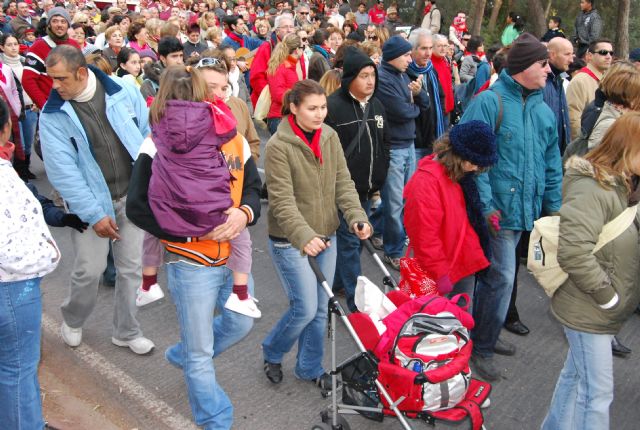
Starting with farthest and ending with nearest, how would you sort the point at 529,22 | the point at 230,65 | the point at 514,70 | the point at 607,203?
the point at 529,22
the point at 230,65
the point at 514,70
the point at 607,203

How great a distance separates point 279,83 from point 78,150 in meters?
3.70

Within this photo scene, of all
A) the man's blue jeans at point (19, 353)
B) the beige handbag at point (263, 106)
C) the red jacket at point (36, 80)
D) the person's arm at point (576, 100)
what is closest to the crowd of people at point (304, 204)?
the man's blue jeans at point (19, 353)

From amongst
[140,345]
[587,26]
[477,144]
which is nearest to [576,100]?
[477,144]

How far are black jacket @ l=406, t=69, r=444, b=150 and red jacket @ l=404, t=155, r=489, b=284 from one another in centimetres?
265

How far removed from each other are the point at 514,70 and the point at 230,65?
353 cm

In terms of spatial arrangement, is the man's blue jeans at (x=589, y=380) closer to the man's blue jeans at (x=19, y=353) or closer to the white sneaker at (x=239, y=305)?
the white sneaker at (x=239, y=305)

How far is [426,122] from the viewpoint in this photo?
267 inches

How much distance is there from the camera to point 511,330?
531 centimetres

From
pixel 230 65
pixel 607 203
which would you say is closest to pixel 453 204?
pixel 607 203

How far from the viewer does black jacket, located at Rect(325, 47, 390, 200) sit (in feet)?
17.2

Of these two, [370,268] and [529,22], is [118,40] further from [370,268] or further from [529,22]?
[529,22]

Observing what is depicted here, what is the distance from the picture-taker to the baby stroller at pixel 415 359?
3299 millimetres

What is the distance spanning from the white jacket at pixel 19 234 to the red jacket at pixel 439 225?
217 centimetres

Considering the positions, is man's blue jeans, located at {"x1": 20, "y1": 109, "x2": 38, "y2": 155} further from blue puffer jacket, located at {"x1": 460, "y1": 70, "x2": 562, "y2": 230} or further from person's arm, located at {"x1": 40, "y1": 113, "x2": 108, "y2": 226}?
blue puffer jacket, located at {"x1": 460, "y1": 70, "x2": 562, "y2": 230}
